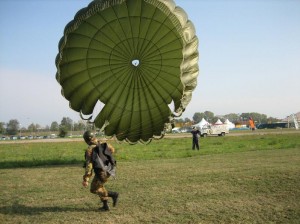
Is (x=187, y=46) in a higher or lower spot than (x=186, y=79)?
higher

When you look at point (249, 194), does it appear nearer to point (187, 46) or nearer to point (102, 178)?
point (102, 178)

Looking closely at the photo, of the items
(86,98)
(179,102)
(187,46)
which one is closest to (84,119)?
(86,98)

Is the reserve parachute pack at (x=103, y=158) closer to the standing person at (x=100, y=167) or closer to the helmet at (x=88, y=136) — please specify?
the standing person at (x=100, y=167)

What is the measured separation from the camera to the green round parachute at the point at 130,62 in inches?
415

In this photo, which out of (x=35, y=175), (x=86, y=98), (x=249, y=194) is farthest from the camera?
(x=35, y=175)

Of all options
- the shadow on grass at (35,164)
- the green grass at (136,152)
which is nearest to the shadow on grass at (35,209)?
the shadow on grass at (35,164)

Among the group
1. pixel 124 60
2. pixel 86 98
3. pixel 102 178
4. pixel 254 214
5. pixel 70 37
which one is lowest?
pixel 254 214

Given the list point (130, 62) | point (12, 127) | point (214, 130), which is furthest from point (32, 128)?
point (130, 62)

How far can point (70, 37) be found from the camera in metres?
10.9

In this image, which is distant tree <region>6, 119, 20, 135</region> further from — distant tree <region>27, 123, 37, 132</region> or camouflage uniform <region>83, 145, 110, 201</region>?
camouflage uniform <region>83, 145, 110, 201</region>

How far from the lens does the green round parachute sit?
415 inches

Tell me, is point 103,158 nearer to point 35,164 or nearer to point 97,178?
point 97,178

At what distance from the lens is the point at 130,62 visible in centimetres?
1116

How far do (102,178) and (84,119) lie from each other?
4.86 metres
